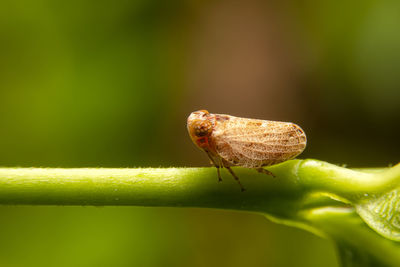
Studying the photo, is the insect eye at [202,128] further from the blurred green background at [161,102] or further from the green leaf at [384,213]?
the blurred green background at [161,102]

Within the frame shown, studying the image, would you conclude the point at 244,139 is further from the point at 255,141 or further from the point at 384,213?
the point at 384,213

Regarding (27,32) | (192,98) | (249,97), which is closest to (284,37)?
(249,97)

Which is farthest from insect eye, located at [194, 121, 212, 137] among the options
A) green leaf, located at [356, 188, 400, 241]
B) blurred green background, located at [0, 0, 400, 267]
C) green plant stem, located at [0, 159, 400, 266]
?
blurred green background, located at [0, 0, 400, 267]

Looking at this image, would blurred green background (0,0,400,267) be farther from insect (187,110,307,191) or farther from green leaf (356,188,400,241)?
green leaf (356,188,400,241)

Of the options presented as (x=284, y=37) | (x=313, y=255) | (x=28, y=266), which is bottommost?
(x=313, y=255)

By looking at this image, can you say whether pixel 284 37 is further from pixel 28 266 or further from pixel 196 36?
pixel 28 266

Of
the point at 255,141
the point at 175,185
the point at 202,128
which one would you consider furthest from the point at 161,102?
the point at 175,185
